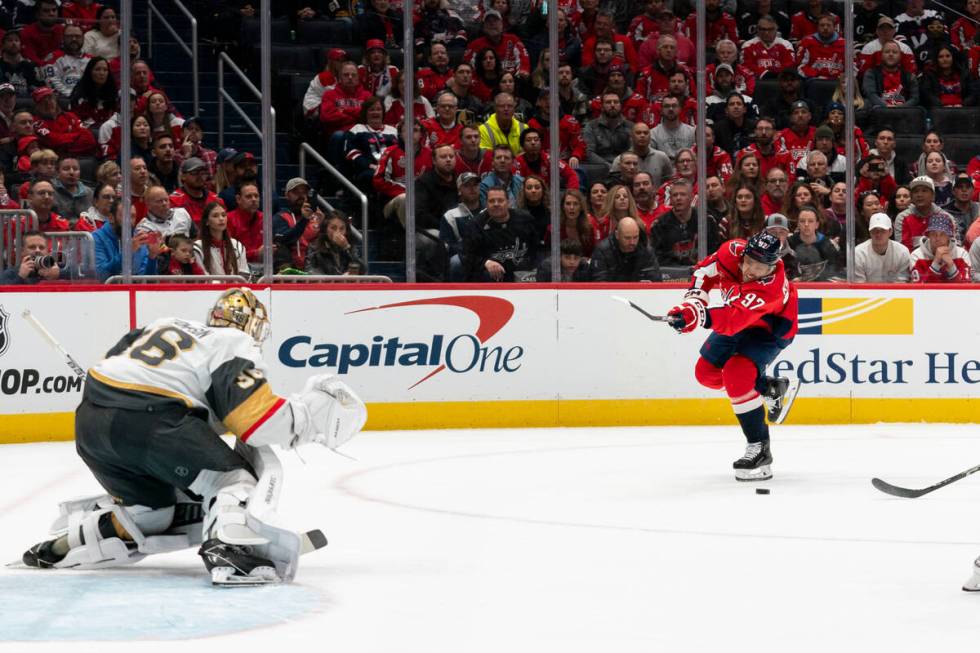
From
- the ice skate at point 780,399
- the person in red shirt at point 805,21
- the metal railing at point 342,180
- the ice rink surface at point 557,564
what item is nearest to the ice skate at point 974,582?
the ice rink surface at point 557,564

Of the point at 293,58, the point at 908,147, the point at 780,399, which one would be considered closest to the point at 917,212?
the point at 908,147

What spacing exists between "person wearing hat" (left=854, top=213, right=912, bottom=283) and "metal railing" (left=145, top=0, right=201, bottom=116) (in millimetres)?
4376

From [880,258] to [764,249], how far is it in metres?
3.13

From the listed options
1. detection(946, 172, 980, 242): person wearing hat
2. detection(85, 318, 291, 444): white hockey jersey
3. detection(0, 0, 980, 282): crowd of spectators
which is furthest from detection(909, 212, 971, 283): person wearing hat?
detection(85, 318, 291, 444): white hockey jersey

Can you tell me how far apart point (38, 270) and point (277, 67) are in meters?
1.97

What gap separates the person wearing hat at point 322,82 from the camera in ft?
31.6

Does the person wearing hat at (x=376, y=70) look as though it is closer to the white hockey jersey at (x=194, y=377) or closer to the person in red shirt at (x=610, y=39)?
the person in red shirt at (x=610, y=39)

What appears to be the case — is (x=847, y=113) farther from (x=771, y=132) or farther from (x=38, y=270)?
(x=38, y=270)

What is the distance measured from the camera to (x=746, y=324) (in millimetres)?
7172

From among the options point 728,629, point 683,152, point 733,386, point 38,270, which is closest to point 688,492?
point 733,386

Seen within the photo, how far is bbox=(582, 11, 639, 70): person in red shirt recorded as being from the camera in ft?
32.6

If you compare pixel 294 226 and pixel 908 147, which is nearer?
pixel 294 226

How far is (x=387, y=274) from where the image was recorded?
372 inches

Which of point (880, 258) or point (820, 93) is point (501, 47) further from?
point (880, 258)
